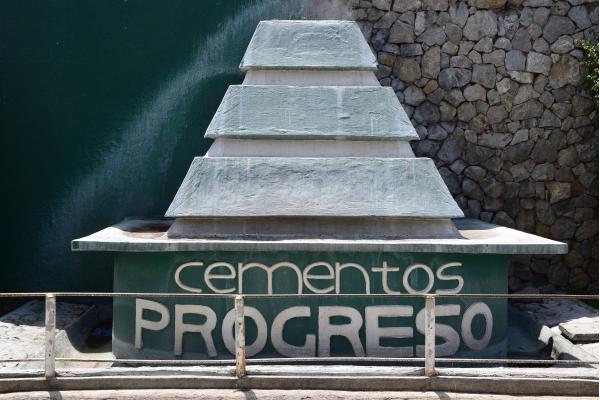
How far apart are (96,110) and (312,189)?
3.99m

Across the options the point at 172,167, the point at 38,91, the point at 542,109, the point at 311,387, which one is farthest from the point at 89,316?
the point at 542,109

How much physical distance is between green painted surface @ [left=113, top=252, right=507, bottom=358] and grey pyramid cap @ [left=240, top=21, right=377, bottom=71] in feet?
7.42

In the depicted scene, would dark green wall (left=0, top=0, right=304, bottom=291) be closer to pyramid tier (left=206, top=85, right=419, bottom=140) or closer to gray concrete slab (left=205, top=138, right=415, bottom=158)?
pyramid tier (left=206, top=85, right=419, bottom=140)

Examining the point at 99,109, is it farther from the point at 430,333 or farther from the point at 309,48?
the point at 430,333

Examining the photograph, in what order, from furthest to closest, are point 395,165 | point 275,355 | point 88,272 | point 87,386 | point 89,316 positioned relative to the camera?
1. point 88,272
2. point 89,316
3. point 395,165
4. point 275,355
5. point 87,386

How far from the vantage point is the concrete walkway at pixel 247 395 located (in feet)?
22.4

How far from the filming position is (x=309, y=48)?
9453mm

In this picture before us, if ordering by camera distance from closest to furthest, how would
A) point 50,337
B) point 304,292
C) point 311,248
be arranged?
point 50,337, point 311,248, point 304,292

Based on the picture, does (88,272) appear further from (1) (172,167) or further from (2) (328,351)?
(2) (328,351)

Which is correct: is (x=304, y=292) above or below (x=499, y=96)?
below

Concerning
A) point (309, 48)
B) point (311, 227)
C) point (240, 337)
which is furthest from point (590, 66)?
point (240, 337)

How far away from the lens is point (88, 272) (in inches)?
437

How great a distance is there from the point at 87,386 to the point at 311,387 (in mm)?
1841

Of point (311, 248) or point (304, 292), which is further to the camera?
point (304, 292)
